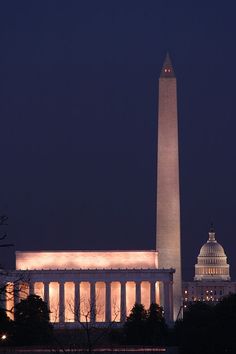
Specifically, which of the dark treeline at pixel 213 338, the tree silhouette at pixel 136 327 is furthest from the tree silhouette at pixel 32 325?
the dark treeline at pixel 213 338

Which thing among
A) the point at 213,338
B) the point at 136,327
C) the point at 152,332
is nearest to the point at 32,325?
the point at 213,338

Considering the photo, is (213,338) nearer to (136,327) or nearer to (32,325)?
(32,325)

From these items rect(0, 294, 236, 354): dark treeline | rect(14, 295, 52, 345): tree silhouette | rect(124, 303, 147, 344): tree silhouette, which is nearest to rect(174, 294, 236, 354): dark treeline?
rect(0, 294, 236, 354): dark treeline

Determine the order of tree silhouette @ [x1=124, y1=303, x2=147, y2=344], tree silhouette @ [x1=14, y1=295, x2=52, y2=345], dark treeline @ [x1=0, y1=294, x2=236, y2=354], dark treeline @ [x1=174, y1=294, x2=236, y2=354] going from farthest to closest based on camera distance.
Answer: tree silhouette @ [x1=124, y1=303, x2=147, y2=344] < tree silhouette @ [x1=14, y1=295, x2=52, y2=345] < dark treeline @ [x1=0, y1=294, x2=236, y2=354] < dark treeline @ [x1=174, y1=294, x2=236, y2=354]

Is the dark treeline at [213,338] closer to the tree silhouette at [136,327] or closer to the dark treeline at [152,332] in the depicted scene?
the dark treeline at [152,332]

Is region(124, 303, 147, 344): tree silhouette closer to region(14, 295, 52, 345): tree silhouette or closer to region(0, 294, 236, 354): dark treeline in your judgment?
region(0, 294, 236, 354): dark treeline

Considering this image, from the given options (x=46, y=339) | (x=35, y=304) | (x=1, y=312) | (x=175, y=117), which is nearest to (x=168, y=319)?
(x=175, y=117)

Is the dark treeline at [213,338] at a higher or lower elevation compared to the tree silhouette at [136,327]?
lower

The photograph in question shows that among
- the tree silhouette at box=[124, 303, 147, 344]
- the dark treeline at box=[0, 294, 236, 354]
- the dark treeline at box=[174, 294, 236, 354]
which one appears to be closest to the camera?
the dark treeline at box=[174, 294, 236, 354]

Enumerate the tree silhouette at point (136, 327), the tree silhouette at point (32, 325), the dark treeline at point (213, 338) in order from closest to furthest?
1. the dark treeline at point (213, 338)
2. the tree silhouette at point (32, 325)
3. the tree silhouette at point (136, 327)

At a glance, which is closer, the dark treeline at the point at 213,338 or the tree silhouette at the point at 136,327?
the dark treeline at the point at 213,338

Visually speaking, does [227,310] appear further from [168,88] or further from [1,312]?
[1,312]

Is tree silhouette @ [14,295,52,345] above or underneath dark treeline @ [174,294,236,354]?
above

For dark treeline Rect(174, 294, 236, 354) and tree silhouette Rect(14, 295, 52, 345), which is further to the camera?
tree silhouette Rect(14, 295, 52, 345)
